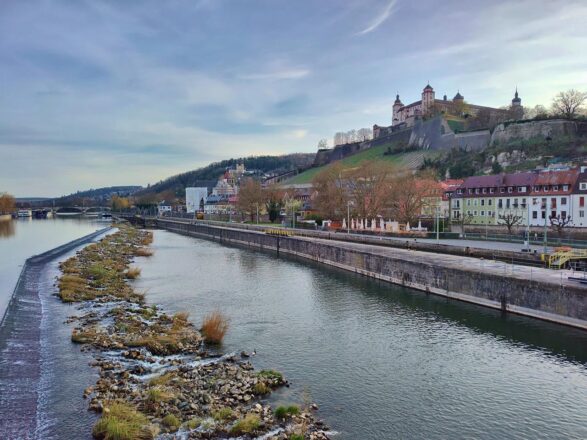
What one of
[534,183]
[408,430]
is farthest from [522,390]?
[534,183]

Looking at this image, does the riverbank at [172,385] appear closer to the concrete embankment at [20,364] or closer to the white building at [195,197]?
the concrete embankment at [20,364]

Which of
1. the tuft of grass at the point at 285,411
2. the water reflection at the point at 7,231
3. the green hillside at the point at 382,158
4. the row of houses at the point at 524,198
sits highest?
the green hillside at the point at 382,158

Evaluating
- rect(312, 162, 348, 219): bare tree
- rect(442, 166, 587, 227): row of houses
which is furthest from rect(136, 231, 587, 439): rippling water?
rect(312, 162, 348, 219): bare tree

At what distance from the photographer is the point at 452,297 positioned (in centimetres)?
2452

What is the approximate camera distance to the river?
11.4 metres

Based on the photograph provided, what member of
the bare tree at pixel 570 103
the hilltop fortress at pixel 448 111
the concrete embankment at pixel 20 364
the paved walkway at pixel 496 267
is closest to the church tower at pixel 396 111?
the hilltop fortress at pixel 448 111

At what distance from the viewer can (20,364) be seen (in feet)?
47.0

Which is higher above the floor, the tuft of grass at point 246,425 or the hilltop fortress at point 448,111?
the hilltop fortress at point 448,111

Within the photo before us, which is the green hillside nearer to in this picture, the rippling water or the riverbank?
the rippling water

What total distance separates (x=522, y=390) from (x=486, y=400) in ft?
4.94

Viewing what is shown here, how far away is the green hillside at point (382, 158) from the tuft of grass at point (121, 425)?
95511 millimetres

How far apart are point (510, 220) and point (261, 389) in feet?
147

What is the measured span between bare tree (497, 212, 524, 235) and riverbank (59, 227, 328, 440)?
1468 inches

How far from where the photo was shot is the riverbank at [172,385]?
10.5 m
